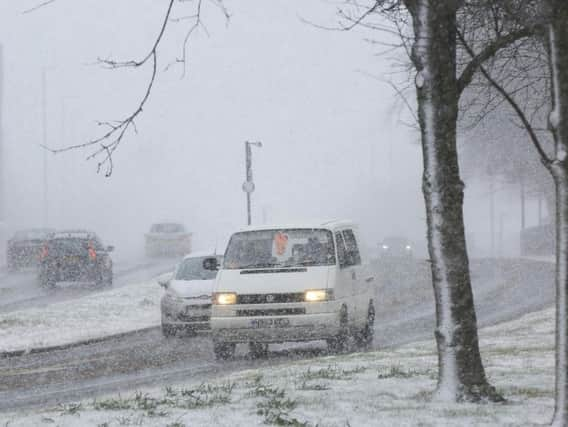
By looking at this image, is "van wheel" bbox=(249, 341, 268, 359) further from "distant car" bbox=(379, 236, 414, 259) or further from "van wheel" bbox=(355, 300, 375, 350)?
"distant car" bbox=(379, 236, 414, 259)

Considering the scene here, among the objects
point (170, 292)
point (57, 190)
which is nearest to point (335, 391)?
point (170, 292)

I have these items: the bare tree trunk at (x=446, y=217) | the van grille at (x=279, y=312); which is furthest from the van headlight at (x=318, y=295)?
the bare tree trunk at (x=446, y=217)

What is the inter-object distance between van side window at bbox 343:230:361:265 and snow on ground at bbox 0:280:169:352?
5.43 meters

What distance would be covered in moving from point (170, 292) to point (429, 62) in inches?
467

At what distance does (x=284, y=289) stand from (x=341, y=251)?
1334mm

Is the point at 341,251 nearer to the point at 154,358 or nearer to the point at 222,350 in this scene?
the point at 222,350

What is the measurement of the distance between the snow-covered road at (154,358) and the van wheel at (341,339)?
13.0 inches

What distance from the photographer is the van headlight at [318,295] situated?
1404 centimetres

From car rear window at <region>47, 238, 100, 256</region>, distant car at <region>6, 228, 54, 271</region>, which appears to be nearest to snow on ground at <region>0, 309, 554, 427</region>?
car rear window at <region>47, 238, 100, 256</region>

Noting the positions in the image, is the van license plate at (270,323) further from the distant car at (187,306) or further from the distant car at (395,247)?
the distant car at (395,247)

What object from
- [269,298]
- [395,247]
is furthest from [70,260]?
[395,247]

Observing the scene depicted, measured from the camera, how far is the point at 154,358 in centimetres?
1555

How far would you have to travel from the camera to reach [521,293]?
27922 mm

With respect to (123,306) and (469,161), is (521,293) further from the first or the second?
(469,161)
